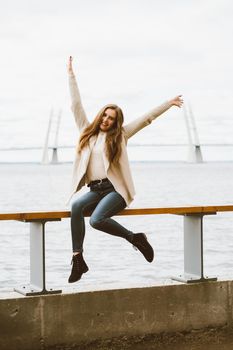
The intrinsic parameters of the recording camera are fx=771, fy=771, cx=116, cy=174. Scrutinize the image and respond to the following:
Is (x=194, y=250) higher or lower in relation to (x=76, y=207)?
lower

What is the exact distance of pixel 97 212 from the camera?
562cm

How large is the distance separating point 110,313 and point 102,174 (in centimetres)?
103

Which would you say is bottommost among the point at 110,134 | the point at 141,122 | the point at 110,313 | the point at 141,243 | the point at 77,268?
the point at 110,313

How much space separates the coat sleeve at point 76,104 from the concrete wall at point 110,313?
1.32 m

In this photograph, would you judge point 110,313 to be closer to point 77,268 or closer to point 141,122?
point 77,268

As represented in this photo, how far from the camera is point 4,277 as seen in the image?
1722cm

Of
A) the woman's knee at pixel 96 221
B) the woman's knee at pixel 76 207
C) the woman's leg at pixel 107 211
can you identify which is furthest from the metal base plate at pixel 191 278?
the woman's knee at pixel 76 207

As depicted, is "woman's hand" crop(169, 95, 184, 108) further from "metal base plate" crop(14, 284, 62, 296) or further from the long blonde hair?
"metal base plate" crop(14, 284, 62, 296)

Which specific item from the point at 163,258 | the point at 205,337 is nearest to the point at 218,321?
the point at 205,337

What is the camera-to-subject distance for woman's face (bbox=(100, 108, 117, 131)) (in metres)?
5.79

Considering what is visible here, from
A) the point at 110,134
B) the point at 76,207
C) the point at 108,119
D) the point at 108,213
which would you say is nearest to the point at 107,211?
the point at 108,213

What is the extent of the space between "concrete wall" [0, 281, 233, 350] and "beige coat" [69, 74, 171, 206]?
2.48ft

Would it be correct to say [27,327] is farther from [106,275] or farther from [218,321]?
[106,275]

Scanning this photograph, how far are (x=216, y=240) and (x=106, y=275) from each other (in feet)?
31.7
